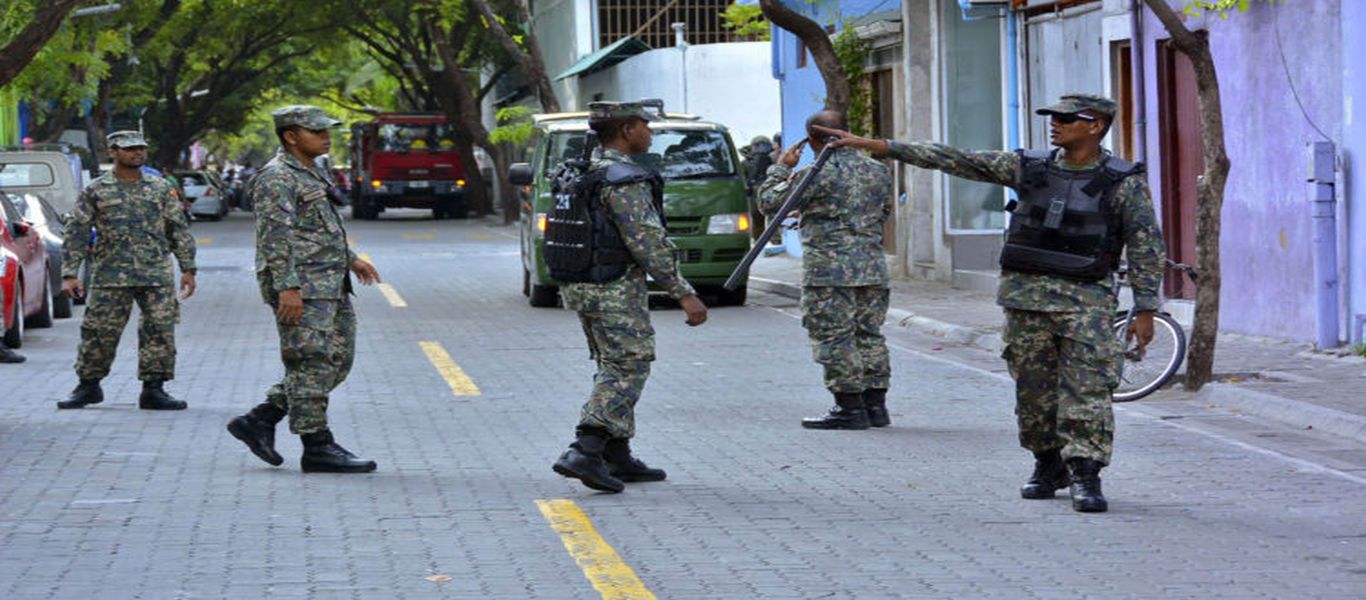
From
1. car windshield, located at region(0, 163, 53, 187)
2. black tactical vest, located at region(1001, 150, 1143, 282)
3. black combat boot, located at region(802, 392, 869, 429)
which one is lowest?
black combat boot, located at region(802, 392, 869, 429)

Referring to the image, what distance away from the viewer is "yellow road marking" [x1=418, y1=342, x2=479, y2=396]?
13469 millimetres

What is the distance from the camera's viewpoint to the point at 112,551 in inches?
305

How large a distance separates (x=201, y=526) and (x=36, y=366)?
797cm

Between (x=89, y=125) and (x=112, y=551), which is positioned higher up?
(x=89, y=125)

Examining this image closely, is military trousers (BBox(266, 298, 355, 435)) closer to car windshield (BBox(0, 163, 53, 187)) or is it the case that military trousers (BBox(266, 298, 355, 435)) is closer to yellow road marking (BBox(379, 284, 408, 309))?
yellow road marking (BBox(379, 284, 408, 309))

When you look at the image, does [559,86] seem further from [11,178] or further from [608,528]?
[608,528]

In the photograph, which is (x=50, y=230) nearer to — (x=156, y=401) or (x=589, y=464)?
(x=156, y=401)

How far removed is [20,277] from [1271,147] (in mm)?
9918

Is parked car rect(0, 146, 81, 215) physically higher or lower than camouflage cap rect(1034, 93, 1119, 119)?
higher

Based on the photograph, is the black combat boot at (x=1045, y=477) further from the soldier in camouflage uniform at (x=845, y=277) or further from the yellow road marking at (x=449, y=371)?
the yellow road marking at (x=449, y=371)

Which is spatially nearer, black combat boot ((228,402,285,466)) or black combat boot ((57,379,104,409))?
black combat boot ((228,402,285,466))

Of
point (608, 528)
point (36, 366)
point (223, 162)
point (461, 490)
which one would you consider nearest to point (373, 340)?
point (36, 366)

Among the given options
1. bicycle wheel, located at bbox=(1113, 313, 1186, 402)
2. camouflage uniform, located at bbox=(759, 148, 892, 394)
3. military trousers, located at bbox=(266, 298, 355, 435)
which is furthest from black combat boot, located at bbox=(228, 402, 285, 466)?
bicycle wheel, located at bbox=(1113, 313, 1186, 402)

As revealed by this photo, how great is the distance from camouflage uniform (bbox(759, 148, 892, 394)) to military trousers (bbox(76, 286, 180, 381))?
12.2ft
